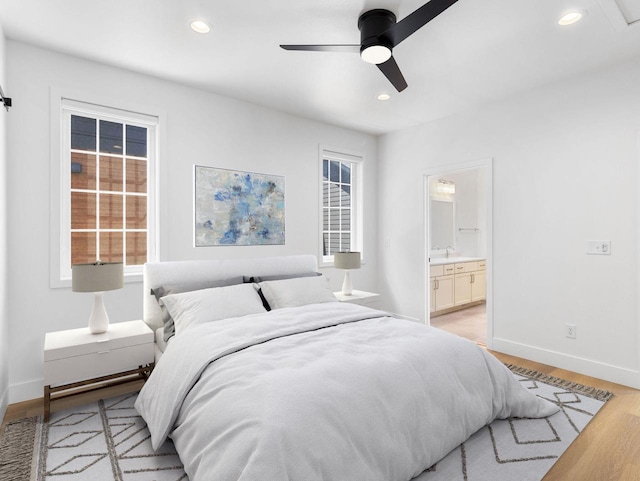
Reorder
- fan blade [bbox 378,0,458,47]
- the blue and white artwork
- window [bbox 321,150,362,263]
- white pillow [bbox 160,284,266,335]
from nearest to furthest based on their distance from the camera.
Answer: fan blade [bbox 378,0,458,47]
white pillow [bbox 160,284,266,335]
the blue and white artwork
window [bbox 321,150,362,263]

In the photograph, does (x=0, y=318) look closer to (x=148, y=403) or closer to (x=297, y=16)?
(x=148, y=403)

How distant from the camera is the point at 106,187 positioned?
3.26 m

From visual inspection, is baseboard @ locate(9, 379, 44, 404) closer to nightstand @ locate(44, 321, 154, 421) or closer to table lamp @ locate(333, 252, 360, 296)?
nightstand @ locate(44, 321, 154, 421)

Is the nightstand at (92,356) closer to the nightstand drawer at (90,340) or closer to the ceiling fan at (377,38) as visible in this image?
the nightstand drawer at (90,340)

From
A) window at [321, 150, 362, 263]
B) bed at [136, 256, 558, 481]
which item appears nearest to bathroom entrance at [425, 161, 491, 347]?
window at [321, 150, 362, 263]

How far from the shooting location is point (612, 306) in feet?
10.4

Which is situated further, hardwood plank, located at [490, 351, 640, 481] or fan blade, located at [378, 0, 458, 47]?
hardwood plank, located at [490, 351, 640, 481]

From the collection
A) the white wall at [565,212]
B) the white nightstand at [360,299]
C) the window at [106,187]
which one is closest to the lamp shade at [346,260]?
the white nightstand at [360,299]

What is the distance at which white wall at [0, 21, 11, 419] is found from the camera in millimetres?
2520

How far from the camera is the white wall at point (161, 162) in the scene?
9.12ft

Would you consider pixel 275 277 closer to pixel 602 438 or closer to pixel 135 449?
Result: pixel 135 449

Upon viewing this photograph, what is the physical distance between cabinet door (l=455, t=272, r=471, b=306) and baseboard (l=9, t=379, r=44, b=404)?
5.27 metres

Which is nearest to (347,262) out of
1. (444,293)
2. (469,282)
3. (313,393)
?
(444,293)

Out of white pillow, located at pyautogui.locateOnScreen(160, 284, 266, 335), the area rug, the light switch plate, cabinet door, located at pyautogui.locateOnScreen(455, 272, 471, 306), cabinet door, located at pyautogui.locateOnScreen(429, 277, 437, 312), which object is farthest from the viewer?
cabinet door, located at pyautogui.locateOnScreen(455, 272, 471, 306)
